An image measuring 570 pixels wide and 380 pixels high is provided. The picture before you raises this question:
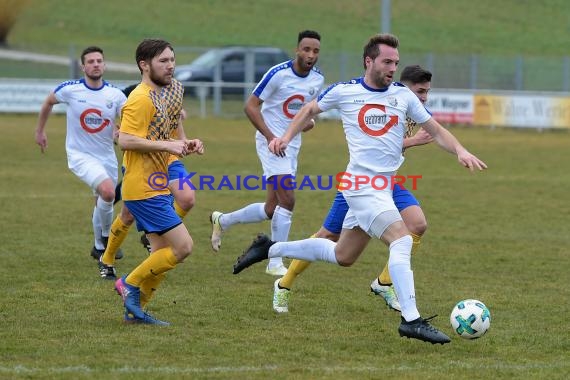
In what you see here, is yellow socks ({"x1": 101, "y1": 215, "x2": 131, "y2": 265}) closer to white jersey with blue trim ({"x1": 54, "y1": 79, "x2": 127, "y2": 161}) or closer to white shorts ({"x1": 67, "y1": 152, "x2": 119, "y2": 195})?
white shorts ({"x1": 67, "y1": 152, "x2": 119, "y2": 195})

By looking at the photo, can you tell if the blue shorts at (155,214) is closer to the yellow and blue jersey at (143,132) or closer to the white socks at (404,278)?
the yellow and blue jersey at (143,132)

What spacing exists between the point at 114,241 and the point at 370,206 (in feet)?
10.1

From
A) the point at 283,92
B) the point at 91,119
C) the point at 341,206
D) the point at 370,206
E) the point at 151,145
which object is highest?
the point at 283,92

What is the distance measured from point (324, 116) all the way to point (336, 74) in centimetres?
464

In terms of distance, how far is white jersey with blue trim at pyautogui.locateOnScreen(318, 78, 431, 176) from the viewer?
718 cm

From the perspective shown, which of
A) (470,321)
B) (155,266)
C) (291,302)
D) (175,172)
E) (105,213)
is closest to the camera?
(470,321)

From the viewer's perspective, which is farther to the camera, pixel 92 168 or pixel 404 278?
pixel 92 168

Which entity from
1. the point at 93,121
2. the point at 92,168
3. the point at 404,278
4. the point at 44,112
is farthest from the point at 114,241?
the point at 404,278

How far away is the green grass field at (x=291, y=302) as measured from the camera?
6230 millimetres

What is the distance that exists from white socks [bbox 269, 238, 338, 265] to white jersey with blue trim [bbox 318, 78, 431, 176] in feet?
2.02

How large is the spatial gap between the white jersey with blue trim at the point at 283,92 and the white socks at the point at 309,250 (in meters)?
2.52

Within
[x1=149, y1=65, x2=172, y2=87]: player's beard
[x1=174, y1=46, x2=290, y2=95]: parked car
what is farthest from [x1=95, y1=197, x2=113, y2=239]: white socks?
[x1=174, y1=46, x2=290, y2=95]: parked car

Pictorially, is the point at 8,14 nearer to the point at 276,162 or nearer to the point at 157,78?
the point at 276,162

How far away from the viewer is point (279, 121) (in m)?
10.4
